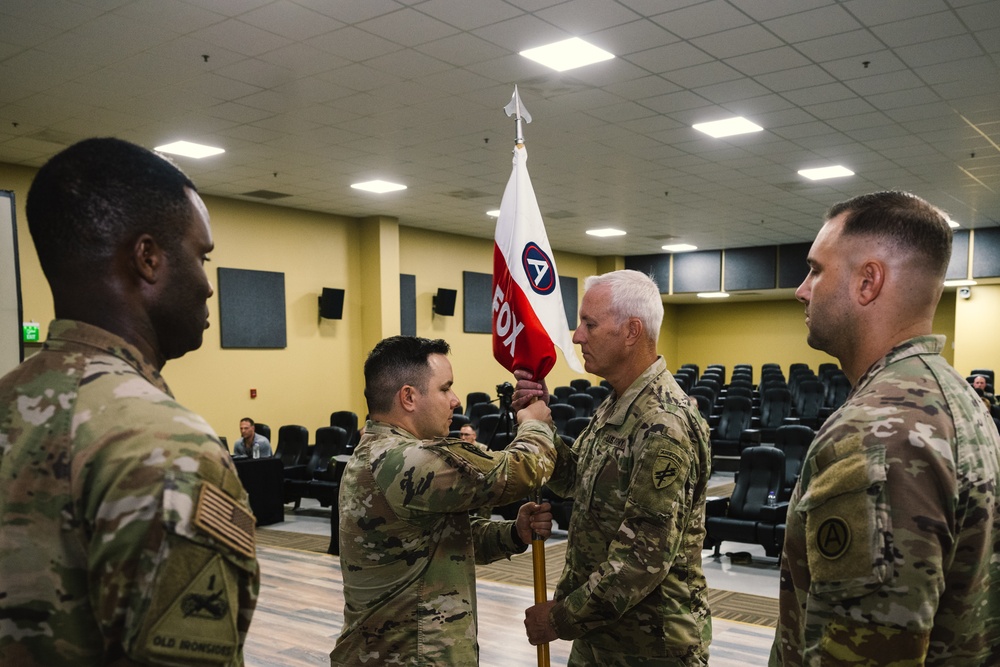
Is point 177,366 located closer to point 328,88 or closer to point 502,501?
point 328,88

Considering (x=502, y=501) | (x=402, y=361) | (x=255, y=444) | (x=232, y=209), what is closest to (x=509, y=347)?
(x=402, y=361)

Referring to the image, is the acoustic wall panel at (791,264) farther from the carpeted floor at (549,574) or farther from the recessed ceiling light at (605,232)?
the carpeted floor at (549,574)

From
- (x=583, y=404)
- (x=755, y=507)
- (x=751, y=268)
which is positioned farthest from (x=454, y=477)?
(x=751, y=268)

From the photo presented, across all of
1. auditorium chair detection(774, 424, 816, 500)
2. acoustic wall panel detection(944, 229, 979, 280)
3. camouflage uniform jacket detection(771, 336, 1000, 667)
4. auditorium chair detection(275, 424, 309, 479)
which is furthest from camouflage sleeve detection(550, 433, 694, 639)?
acoustic wall panel detection(944, 229, 979, 280)

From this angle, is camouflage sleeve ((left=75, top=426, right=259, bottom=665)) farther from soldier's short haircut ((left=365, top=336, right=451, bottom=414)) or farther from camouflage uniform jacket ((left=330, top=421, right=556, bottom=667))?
soldier's short haircut ((left=365, top=336, right=451, bottom=414))

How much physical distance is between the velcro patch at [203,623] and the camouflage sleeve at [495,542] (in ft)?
4.93

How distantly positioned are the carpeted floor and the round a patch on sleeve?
271 centimetres

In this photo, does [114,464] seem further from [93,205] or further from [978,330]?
[978,330]

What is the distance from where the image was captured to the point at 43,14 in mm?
5289

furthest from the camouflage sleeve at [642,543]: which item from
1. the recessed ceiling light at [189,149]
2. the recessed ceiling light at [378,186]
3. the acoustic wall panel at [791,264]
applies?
the acoustic wall panel at [791,264]

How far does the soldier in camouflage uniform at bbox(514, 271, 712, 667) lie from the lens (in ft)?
6.62

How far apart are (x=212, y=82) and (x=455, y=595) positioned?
5.86 m

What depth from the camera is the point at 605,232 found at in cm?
1605

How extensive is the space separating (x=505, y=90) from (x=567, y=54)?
97 cm
